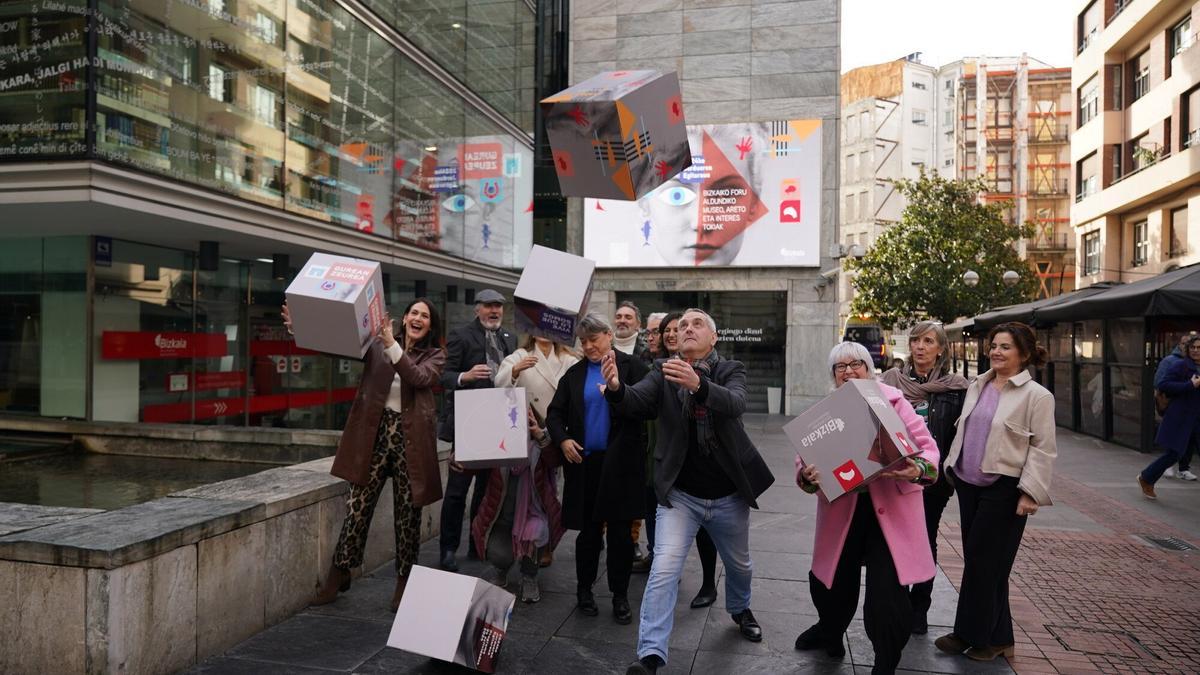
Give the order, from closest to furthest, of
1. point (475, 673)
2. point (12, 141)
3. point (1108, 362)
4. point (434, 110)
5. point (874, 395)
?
point (874, 395)
point (475, 673)
point (12, 141)
point (1108, 362)
point (434, 110)

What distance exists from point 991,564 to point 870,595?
3.02 feet

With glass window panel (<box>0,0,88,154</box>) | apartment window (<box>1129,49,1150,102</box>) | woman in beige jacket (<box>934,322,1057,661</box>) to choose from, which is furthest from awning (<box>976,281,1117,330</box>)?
apartment window (<box>1129,49,1150,102</box>)

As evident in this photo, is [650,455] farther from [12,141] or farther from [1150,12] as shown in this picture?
[1150,12]

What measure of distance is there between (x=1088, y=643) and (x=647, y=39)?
19.2 m

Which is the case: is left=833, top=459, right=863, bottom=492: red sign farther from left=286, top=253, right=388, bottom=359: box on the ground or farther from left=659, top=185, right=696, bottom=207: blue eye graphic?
left=659, top=185, right=696, bottom=207: blue eye graphic

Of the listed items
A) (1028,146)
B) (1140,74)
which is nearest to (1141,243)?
(1140,74)

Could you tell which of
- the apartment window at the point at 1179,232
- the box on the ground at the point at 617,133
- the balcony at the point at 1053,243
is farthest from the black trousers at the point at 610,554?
the balcony at the point at 1053,243

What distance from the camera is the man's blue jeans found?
4094mm

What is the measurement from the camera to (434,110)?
1711 centimetres

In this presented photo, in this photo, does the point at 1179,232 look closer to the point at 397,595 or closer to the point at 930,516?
the point at 930,516

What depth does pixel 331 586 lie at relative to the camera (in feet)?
17.1

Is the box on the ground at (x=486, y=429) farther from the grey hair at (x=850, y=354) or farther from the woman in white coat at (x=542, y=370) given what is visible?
the grey hair at (x=850, y=354)

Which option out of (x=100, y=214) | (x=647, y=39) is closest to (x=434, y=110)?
(x=647, y=39)

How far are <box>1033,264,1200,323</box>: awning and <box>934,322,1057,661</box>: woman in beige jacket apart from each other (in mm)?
8690
